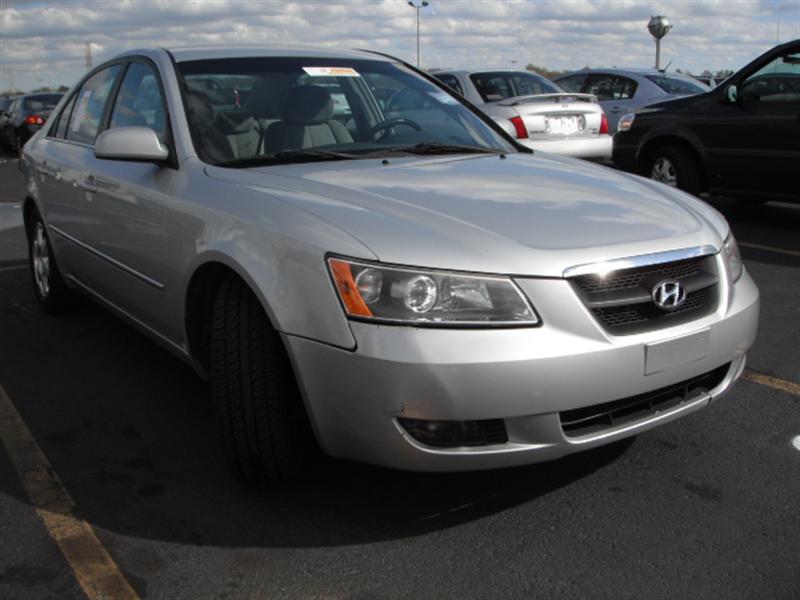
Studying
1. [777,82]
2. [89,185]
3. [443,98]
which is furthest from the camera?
[777,82]

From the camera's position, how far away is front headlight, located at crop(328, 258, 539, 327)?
8.51 feet

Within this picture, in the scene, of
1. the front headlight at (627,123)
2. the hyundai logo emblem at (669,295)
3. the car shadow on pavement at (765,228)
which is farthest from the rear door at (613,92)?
the hyundai logo emblem at (669,295)

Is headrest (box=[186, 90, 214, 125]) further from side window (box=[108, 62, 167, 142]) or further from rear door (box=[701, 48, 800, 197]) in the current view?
rear door (box=[701, 48, 800, 197])

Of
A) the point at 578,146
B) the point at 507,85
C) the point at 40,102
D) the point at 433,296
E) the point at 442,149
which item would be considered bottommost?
the point at 578,146

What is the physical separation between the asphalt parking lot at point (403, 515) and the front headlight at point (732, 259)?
0.68 m

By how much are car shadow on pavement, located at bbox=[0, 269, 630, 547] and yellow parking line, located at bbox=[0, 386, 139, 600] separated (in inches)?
1.8

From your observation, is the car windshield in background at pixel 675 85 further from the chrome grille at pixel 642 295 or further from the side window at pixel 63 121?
the chrome grille at pixel 642 295

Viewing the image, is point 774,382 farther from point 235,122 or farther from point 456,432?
point 235,122

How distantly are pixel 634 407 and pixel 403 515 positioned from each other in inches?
32.4

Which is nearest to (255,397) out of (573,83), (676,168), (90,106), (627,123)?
(90,106)

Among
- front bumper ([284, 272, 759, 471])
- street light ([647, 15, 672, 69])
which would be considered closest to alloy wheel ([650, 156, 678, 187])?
front bumper ([284, 272, 759, 471])

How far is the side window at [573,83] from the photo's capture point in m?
14.1

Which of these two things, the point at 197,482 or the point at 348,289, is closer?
the point at 348,289

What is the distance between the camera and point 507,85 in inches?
460
